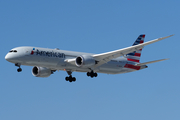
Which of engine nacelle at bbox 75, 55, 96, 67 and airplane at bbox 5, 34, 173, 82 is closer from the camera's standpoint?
airplane at bbox 5, 34, 173, 82

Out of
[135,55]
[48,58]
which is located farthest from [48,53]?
[135,55]

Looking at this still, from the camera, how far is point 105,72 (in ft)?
201

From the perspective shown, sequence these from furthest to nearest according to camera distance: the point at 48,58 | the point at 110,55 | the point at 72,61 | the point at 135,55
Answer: the point at 135,55 → the point at 110,55 → the point at 72,61 → the point at 48,58

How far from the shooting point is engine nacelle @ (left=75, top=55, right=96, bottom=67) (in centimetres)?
5453

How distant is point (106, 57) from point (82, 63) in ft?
→ 14.8

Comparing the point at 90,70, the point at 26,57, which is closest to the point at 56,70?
the point at 90,70

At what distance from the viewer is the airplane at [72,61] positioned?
52188 millimetres

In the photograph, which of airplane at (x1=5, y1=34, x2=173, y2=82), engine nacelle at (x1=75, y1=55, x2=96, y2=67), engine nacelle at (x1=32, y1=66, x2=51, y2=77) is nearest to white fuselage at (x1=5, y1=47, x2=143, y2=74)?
airplane at (x1=5, y1=34, x2=173, y2=82)

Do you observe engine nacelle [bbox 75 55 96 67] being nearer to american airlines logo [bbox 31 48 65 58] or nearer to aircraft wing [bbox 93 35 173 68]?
aircraft wing [bbox 93 35 173 68]

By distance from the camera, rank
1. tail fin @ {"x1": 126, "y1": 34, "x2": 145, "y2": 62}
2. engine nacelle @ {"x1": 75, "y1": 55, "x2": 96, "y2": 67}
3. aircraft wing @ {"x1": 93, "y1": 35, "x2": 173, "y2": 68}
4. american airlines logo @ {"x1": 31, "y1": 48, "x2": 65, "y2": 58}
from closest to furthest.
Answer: american airlines logo @ {"x1": 31, "y1": 48, "x2": 65, "y2": 58}, aircraft wing @ {"x1": 93, "y1": 35, "x2": 173, "y2": 68}, engine nacelle @ {"x1": 75, "y1": 55, "x2": 96, "y2": 67}, tail fin @ {"x1": 126, "y1": 34, "x2": 145, "y2": 62}

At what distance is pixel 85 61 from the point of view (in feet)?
179

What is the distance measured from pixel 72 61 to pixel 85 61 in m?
2.36

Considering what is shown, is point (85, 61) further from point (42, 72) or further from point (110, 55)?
point (42, 72)

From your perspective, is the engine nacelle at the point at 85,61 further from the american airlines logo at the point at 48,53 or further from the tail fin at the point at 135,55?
the tail fin at the point at 135,55
